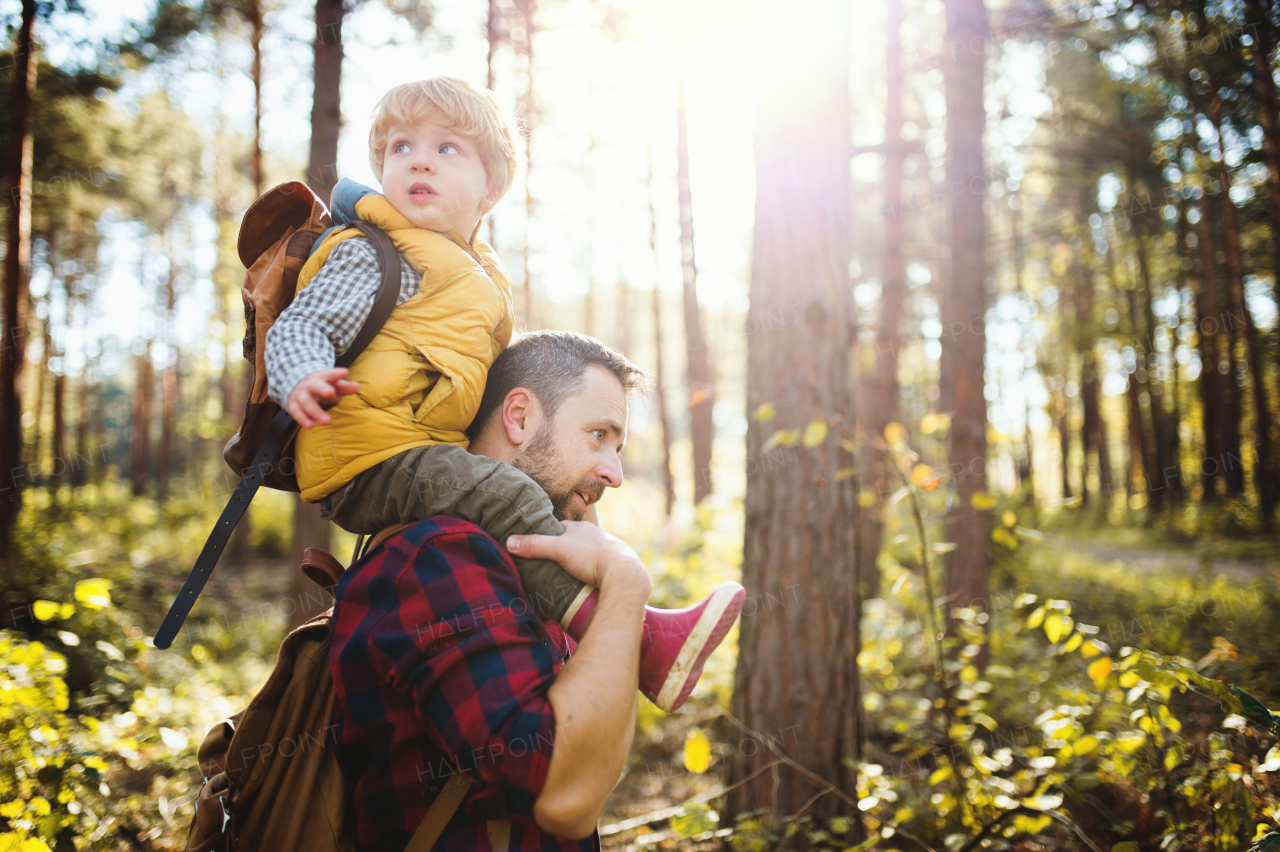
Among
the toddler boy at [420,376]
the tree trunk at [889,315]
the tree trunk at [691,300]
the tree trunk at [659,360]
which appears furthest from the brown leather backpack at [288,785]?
the tree trunk at [659,360]

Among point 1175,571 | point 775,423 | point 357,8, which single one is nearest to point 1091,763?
point 775,423

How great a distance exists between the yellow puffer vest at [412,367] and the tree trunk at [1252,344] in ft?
50.7

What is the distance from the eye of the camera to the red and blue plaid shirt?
3.74 feet

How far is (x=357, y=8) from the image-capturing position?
6.83m

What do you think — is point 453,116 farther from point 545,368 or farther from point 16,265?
point 16,265

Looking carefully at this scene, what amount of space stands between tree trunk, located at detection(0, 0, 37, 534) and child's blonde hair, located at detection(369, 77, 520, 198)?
28.7ft

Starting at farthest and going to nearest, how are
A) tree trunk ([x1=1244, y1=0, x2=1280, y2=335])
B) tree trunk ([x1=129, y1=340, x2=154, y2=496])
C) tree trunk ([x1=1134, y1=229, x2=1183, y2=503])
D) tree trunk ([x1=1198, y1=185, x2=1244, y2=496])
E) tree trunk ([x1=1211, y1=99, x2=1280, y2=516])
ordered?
1. tree trunk ([x1=129, y1=340, x2=154, y2=496])
2. tree trunk ([x1=1134, y1=229, x2=1183, y2=503])
3. tree trunk ([x1=1198, y1=185, x2=1244, y2=496])
4. tree trunk ([x1=1211, y1=99, x2=1280, y2=516])
5. tree trunk ([x1=1244, y1=0, x2=1280, y2=335])

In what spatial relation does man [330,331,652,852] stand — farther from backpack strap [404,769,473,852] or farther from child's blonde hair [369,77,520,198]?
child's blonde hair [369,77,520,198]

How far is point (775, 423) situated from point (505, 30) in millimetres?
10240

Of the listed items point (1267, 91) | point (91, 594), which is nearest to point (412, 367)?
point (91, 594)

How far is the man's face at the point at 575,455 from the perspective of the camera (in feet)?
5.38

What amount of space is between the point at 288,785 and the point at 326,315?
39.0 inches

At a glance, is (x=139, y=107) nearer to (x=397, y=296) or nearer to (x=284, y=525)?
(x=284, y=525)

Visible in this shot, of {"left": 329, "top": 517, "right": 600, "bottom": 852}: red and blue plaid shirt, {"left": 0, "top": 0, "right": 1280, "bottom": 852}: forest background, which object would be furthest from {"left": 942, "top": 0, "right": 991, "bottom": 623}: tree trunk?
{"left": 329, "top": 517, "right": 600, "bottom": 852}: red and blue plaid shirt
